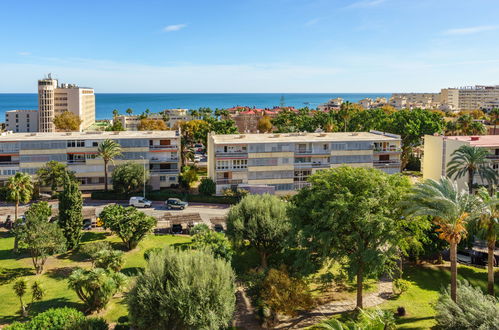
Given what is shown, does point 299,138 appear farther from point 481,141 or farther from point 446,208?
point 446,208

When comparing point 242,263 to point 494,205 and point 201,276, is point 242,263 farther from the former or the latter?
point 494,205

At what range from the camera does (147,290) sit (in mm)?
29234

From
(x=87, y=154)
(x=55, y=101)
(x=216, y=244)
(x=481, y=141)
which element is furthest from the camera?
(x=55, y=101)

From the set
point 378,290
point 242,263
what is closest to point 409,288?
point 378,290

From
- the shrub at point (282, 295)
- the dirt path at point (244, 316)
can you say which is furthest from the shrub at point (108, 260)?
the shrub at point (282, 295)

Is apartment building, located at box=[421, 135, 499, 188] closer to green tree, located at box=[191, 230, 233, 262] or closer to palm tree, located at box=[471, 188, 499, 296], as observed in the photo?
palm tree, located at box=[471, 188, 499, 296]

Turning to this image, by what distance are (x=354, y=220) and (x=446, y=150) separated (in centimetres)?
4768

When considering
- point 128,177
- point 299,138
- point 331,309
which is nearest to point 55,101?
point 128,177

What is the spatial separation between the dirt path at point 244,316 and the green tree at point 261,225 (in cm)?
529

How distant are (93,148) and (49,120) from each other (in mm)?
118778

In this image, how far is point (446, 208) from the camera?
1270 inches

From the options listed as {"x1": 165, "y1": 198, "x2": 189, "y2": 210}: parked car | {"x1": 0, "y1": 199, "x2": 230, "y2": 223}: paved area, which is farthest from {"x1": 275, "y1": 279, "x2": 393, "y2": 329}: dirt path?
{"x1": 165, "y1": 198, "x2": 189, "y2": 210}: parked car

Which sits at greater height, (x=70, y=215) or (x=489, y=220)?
(x=489, y=220)

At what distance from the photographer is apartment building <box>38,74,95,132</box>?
17812cm
